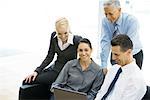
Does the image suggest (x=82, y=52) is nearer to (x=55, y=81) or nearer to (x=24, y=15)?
(x=55, y=81)

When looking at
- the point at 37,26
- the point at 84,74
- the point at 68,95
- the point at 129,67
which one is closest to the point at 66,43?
the point at 84,74

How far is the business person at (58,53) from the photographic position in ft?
10.1

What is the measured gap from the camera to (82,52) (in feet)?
8.87

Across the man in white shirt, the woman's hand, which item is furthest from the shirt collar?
the woman's hand

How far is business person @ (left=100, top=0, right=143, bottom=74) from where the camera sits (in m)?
2.66

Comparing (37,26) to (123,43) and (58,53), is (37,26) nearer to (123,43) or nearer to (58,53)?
(58,53)

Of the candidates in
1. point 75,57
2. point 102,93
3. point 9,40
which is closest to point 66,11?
point 9,40

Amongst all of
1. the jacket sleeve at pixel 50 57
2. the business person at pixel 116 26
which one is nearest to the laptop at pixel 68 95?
the business person at pixel 116 26

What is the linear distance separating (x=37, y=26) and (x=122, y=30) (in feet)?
12.6

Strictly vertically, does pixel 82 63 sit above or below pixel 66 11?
below

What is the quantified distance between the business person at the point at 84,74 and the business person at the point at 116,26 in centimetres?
22

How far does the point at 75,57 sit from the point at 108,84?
84 centimetres

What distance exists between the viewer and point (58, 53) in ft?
10.7

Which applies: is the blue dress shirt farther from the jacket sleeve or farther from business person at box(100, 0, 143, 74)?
the jacket sleeve
